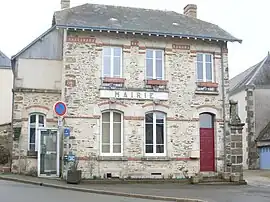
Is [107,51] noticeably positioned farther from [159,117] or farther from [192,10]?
[192,10]

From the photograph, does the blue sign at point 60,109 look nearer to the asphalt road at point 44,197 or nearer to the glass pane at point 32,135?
the asphalt road at point 44,197

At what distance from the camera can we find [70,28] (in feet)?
66.1

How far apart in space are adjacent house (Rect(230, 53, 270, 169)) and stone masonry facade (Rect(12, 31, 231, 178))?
1153cm

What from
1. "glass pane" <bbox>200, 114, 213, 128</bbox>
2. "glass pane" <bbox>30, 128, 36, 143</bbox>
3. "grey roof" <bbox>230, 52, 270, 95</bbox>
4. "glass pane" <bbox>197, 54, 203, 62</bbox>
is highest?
"grey roof" <bbox>230, 52, 270, 95</bbox>

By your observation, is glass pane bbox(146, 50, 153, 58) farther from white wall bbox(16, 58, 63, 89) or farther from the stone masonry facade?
white wall bbox(16, 58, 63, 89)

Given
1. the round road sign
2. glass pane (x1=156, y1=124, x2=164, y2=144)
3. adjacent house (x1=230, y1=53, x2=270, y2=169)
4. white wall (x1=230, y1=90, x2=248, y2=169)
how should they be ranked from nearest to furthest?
the round road sign → glass pane (x1=156, y1=124, x2=164, y2=144) → adjacent house (x1=230, y1=53, x2=270, y2=169) → white wall (x1=230, y1=90, x2=248, y2=169)

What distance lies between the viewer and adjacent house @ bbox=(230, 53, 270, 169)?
106 feet

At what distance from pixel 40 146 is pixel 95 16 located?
6.74 meters

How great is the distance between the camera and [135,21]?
22203 millimetres

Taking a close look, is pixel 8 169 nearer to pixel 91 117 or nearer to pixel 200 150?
pixel 91 117

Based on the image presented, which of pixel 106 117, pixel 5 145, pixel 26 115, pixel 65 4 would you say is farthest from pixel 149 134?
pixel 5 145

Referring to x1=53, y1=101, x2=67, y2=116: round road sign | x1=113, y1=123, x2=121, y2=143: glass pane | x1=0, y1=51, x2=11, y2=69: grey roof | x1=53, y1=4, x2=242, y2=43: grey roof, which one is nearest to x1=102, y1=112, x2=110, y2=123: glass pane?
x1=113, y1=123, x2=121, y2=143: glass pane

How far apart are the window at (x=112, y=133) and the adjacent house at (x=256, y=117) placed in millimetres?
14685

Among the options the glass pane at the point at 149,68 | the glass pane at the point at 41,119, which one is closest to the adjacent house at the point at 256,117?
the glass pane at the point at 149,68
